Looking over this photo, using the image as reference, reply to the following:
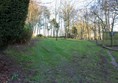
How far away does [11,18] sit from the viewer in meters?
7.00

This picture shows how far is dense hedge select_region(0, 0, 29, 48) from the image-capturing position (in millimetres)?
6758

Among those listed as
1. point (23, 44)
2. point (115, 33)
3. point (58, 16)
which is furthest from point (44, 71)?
point (58, 16)

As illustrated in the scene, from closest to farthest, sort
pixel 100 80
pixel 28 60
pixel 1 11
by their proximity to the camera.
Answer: pixel 1 11 < pixel 100 80 < pixel 28 60

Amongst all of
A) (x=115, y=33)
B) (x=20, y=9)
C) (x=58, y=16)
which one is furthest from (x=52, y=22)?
(x=20, y=9)

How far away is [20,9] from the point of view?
7234 millimetres

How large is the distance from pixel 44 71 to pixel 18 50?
2922 mm

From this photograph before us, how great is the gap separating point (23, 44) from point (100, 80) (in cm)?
588

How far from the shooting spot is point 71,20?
37656 mm

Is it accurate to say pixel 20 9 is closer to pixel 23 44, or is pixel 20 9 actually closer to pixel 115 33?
pixel 23 44

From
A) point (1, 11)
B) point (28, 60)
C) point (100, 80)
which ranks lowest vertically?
point (100, 80)

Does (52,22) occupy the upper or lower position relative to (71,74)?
upper

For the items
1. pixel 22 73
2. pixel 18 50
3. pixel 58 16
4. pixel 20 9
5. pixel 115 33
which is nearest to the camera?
pixel 20 9

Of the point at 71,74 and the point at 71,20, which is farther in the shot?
the point at 71,20

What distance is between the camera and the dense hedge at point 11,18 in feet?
22.2
